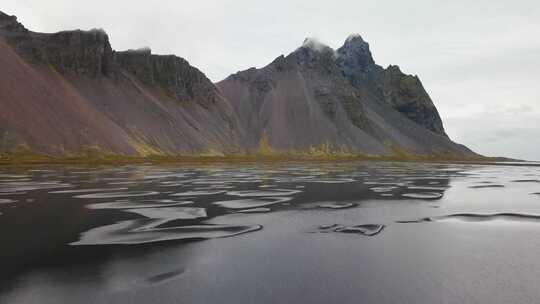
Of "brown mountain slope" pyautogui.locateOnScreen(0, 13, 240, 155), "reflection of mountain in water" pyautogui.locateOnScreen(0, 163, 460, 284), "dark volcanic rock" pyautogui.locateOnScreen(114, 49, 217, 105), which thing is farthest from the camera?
"dark volcanic rock" pyautogui.locateOnScreen(114, 49, 217, 105)

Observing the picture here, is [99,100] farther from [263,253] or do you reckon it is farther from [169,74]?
[263,253]

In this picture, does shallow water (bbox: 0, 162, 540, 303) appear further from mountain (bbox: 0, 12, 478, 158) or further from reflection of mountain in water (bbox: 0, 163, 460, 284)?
mountain (bbox: 0, 12, 478, 158)

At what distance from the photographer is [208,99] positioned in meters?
153

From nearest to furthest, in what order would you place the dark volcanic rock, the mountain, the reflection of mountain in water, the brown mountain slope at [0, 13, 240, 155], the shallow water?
the shallow water → the reflection of mountain in water → the brown mountain slope at [0, 13, 240, 155] → the mountain → the dark volcanic rock

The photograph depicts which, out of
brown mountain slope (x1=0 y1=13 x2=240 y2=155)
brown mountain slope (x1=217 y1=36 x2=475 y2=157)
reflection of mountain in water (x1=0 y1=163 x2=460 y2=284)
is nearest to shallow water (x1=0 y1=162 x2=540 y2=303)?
reflection of mountain in water (x1=0 y1=163 x2=460 y2=284)

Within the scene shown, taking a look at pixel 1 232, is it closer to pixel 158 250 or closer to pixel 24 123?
pixel 158 250

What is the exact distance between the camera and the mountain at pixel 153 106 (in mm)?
86000

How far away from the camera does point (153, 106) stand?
122562 mm

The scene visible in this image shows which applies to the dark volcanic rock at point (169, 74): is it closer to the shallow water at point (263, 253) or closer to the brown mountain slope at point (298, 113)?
the brown mountain slope at point (298, 113)

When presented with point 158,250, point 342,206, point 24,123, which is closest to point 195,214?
point 158,250

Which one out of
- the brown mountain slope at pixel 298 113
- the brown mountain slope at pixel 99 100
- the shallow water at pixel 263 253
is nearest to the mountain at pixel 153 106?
the brown mountain slope at pixel 99 100

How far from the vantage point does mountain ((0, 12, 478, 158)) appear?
282ft

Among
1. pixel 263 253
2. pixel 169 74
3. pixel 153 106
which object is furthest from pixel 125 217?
pixel 169 74

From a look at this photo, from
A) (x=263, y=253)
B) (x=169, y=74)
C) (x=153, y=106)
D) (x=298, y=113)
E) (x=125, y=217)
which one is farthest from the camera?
(x=298, y=113)
